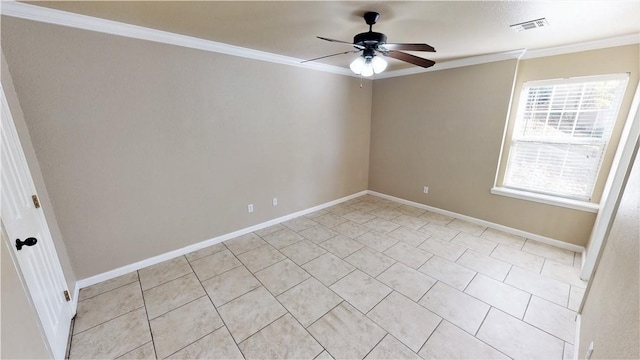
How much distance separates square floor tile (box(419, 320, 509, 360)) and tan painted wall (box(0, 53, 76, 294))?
117 inches

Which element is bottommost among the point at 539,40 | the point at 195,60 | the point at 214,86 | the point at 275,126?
the point at 275,126

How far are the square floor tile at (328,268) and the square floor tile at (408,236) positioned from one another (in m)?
1.00

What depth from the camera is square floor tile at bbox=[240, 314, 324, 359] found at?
5.60 ft

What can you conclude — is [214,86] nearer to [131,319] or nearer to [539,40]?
[131,319]

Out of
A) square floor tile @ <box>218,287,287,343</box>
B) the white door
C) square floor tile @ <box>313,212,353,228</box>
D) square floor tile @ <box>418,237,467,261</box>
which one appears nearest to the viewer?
the white door

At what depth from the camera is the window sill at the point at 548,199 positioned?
2.88m

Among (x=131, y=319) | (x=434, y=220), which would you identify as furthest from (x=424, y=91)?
(x=131, y=319)

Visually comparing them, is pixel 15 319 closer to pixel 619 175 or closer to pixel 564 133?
pixel 619 175

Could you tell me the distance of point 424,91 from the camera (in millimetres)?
4039

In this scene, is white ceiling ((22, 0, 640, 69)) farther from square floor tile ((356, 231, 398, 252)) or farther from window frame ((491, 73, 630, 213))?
square floor tile ((356, 231, 398, 252))

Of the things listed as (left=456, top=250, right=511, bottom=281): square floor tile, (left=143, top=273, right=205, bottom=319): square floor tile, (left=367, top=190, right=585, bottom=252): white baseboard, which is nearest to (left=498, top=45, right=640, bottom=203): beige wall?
(left=367, top=190, right=585, bottom=252): white baseboard

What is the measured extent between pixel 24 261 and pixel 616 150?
17.2 ft

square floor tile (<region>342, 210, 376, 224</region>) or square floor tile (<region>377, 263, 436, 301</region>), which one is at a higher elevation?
square floor tile (<region>342, 210, 376, 224</region>)

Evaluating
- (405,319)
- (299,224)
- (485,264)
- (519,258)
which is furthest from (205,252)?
(519,258)
